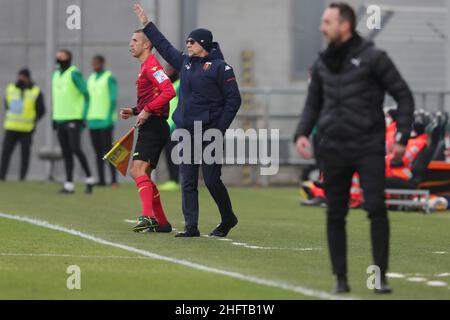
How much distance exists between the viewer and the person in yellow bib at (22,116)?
85.1ft

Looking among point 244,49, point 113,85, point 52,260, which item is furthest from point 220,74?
point 244,49

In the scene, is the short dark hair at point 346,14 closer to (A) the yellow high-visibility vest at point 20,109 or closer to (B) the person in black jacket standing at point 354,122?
(B) the person in black jacket standing at point 354,122

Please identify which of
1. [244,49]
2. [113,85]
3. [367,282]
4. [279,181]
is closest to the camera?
[367,282]

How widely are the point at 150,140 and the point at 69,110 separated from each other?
312 inches

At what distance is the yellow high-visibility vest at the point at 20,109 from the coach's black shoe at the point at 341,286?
17.4 metres

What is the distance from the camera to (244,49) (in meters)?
33.0

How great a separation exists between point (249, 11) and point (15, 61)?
7.43m

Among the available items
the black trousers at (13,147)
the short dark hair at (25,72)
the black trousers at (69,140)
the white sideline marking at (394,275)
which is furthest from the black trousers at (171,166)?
the white sideline marking at (394,275)

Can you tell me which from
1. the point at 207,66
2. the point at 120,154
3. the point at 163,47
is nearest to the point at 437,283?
the point at 207,66

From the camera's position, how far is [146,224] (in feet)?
45.3

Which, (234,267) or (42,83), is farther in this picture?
(42,83)

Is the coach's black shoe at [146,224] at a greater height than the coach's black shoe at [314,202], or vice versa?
the coach's black shoe at [146,224]
